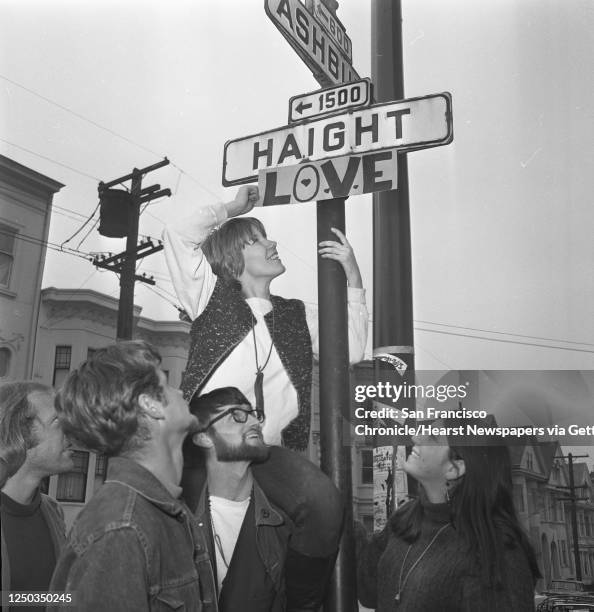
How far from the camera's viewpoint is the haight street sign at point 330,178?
1994 mm

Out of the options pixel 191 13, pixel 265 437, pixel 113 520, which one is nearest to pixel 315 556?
pixel 265 437

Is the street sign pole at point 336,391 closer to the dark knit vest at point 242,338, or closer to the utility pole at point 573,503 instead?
the dark knit vest at point 242,338

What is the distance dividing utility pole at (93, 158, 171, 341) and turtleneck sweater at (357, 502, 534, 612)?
1015 millimetres

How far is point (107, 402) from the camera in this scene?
1203 mm

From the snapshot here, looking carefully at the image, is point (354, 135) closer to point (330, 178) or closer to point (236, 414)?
point (330, 178)

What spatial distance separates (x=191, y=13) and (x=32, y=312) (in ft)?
3.82

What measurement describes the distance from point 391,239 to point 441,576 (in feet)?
3.20

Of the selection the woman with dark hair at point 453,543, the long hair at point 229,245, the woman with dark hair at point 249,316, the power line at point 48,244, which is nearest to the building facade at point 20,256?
the power line at point 48,244

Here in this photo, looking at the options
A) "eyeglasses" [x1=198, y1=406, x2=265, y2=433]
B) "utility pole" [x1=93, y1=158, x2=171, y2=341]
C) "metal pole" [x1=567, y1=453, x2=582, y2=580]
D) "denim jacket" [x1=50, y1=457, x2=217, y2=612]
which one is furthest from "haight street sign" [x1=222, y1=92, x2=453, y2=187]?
"denim jacket" [x1=50, y1=457, x2=217, y2=612]

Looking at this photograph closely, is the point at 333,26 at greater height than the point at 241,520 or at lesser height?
greater

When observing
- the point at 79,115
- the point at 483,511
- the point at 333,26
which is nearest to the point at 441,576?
the point at 483,511

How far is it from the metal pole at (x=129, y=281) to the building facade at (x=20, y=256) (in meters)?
0.26

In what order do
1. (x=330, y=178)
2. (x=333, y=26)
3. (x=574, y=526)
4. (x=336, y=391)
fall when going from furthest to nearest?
1. (x=333, y=26)
2. (x=330, y=178)
3. (x=336, y=391)
4. (x=574, y=526)

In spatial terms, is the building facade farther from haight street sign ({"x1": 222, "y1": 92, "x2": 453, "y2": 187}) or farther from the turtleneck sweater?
the turtleneck sweater
